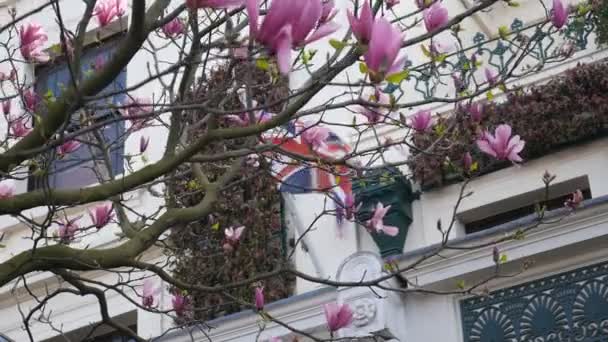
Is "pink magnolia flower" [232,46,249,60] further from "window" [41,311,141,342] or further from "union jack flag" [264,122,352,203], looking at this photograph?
"window" [41,311,141,342]

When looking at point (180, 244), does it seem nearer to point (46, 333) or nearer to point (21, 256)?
point (46, 333)

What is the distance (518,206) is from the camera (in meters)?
10.8

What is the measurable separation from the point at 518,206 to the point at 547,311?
1.76m

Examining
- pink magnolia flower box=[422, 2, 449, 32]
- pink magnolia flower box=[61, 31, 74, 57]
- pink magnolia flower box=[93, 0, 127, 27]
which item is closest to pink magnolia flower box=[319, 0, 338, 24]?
pink magnolia flower box=[422, 2, 449, 32]

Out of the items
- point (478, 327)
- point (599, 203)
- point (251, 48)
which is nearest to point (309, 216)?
point (478, 327)

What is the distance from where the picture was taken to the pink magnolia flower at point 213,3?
5.12 meters

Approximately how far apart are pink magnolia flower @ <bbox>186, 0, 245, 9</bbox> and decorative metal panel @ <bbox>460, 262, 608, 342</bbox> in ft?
14.8

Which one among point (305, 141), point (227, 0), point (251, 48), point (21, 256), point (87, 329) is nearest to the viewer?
point (227, 0)

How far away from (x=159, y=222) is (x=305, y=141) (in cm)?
154

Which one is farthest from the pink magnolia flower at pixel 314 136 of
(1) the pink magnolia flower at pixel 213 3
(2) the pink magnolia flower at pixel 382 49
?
(1) the pink magnolia flower at pixel 213 3

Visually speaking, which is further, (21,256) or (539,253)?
(539,253)

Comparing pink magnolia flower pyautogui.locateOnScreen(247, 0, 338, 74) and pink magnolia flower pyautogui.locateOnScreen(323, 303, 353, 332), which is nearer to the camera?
pink magnolia flower pyautogui.locateOnScreen(247, 0, 338, 74)

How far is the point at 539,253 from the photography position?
930cm

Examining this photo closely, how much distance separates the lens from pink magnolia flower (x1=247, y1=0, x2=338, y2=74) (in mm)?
5031
